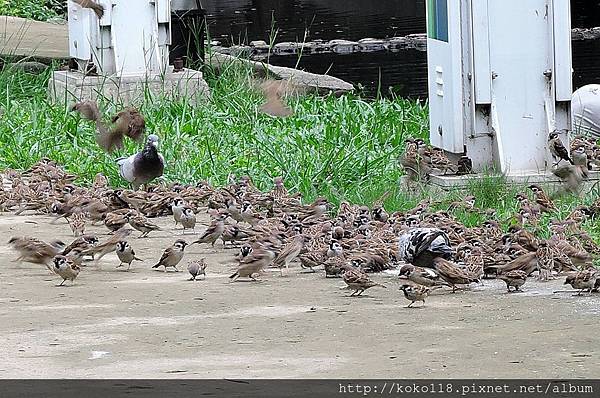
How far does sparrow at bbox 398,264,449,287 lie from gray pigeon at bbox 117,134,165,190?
3.15m

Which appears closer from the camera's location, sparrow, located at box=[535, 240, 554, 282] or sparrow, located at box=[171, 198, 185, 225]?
sparrow, located at box=[535, 240, 554, 282]

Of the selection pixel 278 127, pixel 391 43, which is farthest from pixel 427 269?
pixel 391 43

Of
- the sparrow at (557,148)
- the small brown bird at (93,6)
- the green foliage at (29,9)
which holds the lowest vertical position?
the sparrow at (557,148)

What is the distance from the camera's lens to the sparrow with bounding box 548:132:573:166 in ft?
27.7

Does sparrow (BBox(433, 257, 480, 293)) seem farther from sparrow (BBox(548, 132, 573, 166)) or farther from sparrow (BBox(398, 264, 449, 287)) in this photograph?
sparrow (BBox(548, 132, 573, 166))

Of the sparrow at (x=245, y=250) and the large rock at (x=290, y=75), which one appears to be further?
the large rock at (x=290, y=75)

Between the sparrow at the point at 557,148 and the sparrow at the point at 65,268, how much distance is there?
3406 millimetres

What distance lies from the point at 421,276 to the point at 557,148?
2.63 meters

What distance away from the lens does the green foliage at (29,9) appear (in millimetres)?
21422

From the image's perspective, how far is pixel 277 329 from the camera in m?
5.52

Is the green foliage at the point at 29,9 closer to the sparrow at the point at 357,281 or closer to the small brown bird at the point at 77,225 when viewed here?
the small brown bird at the point at 77,225

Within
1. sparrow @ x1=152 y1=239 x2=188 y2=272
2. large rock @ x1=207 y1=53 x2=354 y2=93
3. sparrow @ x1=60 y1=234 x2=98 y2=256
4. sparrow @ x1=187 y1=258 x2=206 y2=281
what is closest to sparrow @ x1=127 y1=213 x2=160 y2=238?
sparrow @ x1=60 y1=234 x2=98 y2=256

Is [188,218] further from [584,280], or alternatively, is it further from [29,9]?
[29,9]

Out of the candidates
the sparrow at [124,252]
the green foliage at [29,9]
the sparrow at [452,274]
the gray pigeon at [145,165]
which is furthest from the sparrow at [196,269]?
the green foliage at [29,9]
